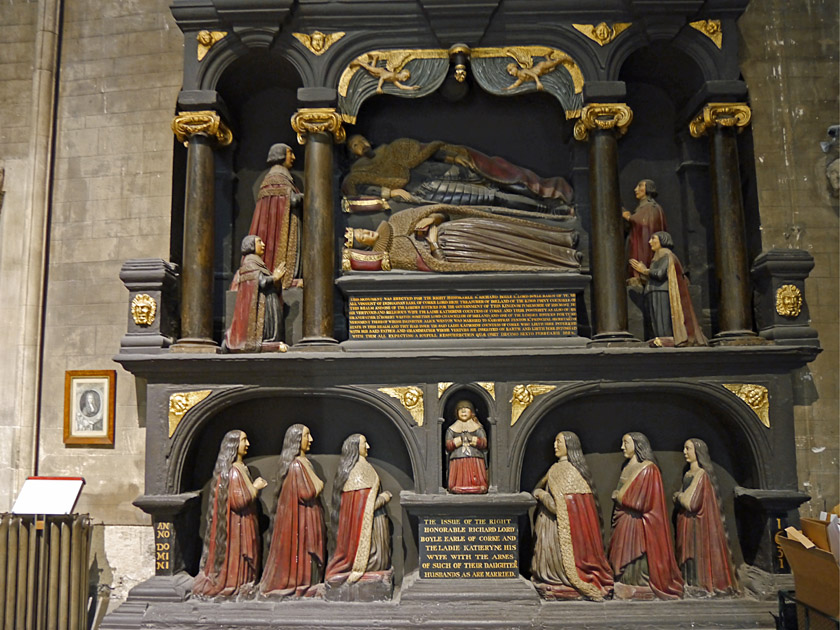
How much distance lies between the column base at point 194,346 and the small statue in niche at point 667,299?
365cm

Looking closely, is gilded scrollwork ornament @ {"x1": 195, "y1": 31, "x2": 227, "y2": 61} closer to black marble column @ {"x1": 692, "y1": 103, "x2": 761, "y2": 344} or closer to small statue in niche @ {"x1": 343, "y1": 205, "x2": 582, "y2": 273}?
small statue in niche @ {"x1": 343, "y1": 205, "x2": 582, "y2": 273}

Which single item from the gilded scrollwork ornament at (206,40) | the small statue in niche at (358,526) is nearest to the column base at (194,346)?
the small statue in niche at (358,526)

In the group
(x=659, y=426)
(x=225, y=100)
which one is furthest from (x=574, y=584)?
(x=225, y=100)

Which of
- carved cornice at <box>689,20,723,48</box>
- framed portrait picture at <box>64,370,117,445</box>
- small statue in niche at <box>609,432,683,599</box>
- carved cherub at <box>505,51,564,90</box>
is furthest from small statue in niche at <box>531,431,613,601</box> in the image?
framed portrait picture at <box>64,370,117,445</box>

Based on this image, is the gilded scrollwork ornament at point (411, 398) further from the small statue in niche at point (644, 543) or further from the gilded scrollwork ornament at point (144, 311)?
the gilded scrollwork ornament at point (144, 311)

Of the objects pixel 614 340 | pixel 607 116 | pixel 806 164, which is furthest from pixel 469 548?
pixel 806 164

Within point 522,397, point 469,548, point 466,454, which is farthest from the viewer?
point 522,397

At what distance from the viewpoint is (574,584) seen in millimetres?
5324

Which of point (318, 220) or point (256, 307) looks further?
point (318, 220)

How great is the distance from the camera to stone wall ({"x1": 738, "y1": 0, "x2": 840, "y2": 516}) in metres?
6.39

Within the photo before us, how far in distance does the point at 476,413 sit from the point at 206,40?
3.96 meters

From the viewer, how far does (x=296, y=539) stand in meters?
5.48

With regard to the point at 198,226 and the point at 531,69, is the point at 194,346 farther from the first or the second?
the point at 531,69

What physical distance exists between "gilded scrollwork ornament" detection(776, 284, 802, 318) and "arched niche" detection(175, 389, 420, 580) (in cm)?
322
